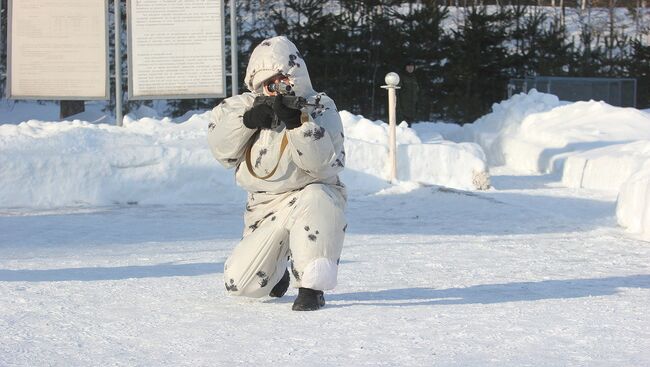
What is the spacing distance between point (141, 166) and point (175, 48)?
2.89m

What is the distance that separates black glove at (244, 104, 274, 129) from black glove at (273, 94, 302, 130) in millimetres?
58

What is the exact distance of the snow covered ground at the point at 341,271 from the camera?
4.12 meters

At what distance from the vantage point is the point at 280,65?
477 centimetres

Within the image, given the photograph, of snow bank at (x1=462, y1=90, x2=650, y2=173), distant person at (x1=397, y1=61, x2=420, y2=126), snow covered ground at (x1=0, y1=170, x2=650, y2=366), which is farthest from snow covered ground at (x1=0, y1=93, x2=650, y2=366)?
distant person at (x1=397, y1=61, x2=420, y2=126)

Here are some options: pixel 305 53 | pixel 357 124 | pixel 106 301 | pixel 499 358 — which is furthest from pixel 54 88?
pixel 305 53

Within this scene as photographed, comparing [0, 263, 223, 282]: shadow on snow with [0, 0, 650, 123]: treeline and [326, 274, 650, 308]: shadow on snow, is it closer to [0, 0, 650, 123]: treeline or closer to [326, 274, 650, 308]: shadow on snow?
[326, 274, 650, 308]: shadow on snow

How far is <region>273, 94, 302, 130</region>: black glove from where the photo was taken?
4.66m

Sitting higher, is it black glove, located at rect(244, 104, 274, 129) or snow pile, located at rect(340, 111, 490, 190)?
black glove, located at rect(244, 104, 274, 129)

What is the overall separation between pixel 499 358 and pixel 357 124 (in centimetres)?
986

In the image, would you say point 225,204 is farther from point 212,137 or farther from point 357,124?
point 212,137

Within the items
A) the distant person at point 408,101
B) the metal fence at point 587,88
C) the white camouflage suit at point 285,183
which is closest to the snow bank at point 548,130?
the distant person at point 408,101

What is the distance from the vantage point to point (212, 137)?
16.4ft

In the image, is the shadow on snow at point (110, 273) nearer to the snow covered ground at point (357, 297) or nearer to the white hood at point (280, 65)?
the snow covered ground at point (357, 297)

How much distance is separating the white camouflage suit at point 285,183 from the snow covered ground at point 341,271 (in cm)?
18
